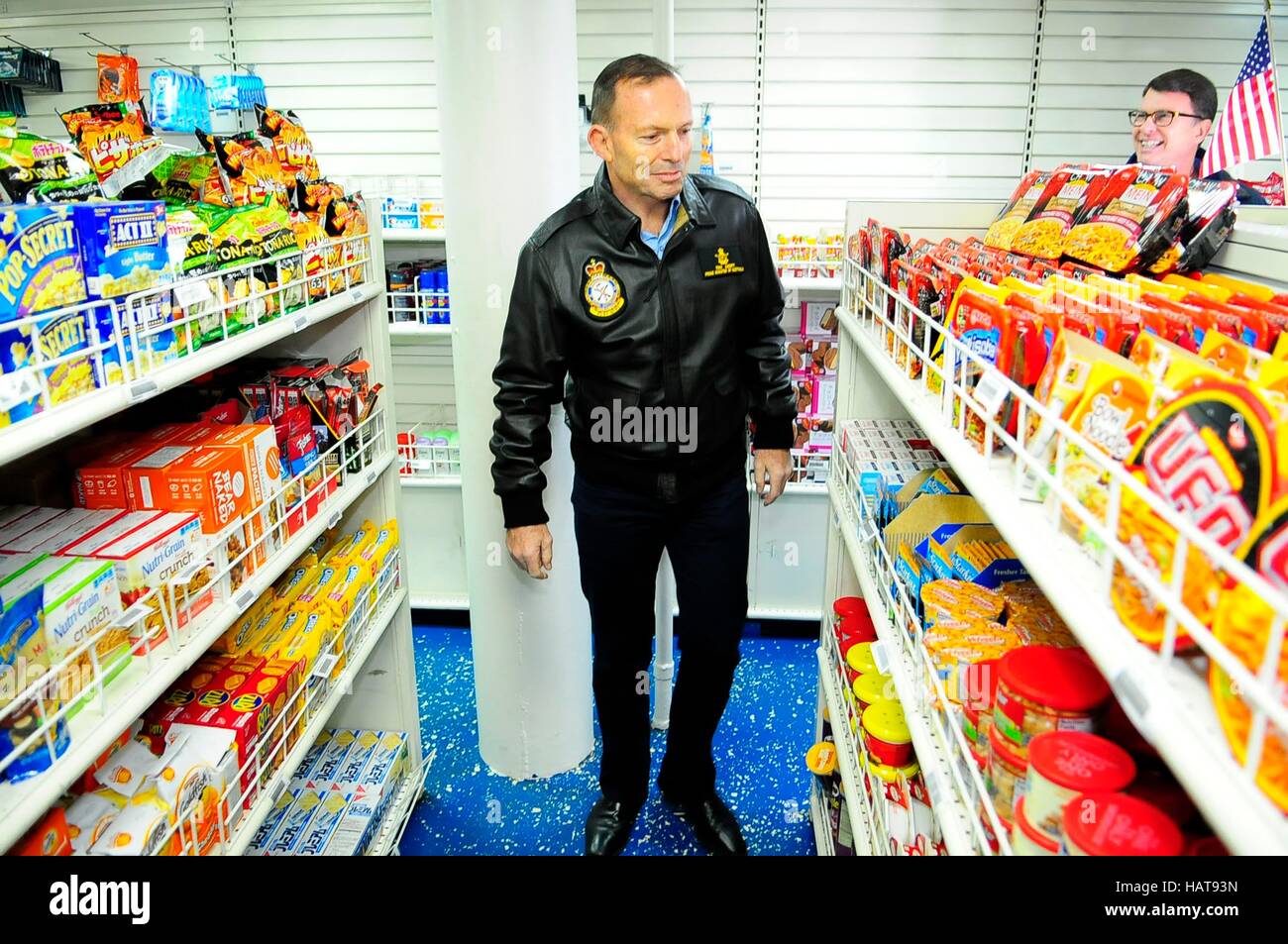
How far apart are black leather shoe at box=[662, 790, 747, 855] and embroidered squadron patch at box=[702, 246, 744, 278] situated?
1587 millimetres

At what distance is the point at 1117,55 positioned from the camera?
3617 millimetres

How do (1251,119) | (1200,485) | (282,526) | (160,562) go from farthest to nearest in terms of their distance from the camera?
(1251,119) → (282,526) → (160,562) → (1200,485)

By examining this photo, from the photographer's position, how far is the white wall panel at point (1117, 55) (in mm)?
3545

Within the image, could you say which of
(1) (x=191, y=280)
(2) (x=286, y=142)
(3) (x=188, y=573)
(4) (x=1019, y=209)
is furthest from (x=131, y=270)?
(4) (x=1019, y=209)

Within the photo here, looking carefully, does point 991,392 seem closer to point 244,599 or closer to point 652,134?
point 652,134

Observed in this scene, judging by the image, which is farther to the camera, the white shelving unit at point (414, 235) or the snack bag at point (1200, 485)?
the white shelving unit at point (414, 235)

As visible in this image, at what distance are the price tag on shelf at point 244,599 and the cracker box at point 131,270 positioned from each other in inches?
20.3

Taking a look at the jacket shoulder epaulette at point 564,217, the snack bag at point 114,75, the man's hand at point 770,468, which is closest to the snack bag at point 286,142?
the snack bag at point 114,75

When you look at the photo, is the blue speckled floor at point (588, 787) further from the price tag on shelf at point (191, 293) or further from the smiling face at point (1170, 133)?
the smiling face at point (1170, 133)

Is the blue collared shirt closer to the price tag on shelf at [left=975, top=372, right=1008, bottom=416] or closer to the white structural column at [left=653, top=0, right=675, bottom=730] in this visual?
the white structural column at [left=653, top=0, right=675, bottom=730]

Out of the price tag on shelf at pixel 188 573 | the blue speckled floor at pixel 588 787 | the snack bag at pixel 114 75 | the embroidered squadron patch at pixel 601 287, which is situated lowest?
the blue speckled floor at pixel 588 787

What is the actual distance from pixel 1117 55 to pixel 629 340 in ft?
9.30

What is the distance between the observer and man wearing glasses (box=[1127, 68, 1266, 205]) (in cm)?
265
